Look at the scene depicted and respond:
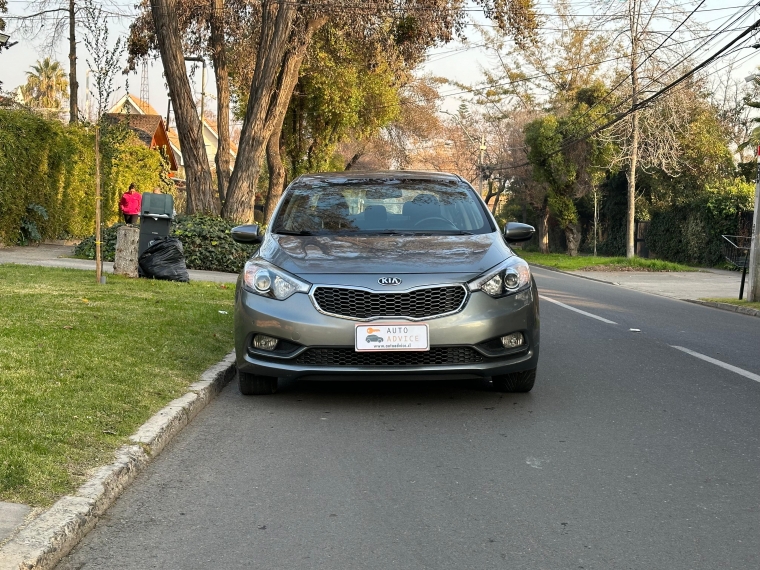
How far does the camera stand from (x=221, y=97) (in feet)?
83.7

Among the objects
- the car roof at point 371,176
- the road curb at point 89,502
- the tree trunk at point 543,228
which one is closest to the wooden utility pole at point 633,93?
the tree trunk at point 543,228

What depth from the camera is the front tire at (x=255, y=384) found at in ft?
22.6

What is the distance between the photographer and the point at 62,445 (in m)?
4.83

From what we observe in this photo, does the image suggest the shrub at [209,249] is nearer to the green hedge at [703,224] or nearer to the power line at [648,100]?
the power line at [648,100]

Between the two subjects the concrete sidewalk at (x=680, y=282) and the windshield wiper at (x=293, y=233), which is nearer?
the windshield wiper at (x=293, y=233)

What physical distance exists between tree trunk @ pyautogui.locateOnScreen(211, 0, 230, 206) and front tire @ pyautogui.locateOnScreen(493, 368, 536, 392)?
59.3 feet

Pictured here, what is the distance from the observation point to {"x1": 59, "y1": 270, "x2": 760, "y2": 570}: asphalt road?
12.6 ft

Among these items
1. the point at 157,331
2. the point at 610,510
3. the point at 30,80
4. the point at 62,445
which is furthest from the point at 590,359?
the point at 30,80

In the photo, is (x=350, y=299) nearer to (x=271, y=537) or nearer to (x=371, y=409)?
(x=371, y=409)

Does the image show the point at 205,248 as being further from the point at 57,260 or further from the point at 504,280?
the point at 504,280

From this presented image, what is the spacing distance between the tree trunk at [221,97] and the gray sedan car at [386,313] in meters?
18.0

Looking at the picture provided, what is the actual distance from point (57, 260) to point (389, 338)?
1422cm

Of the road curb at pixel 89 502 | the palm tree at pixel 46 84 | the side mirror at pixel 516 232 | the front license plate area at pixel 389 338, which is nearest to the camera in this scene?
the road curb at pixel 89 502

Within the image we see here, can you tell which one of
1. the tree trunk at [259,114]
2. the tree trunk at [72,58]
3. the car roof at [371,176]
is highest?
the tree trunk at [72,58]
